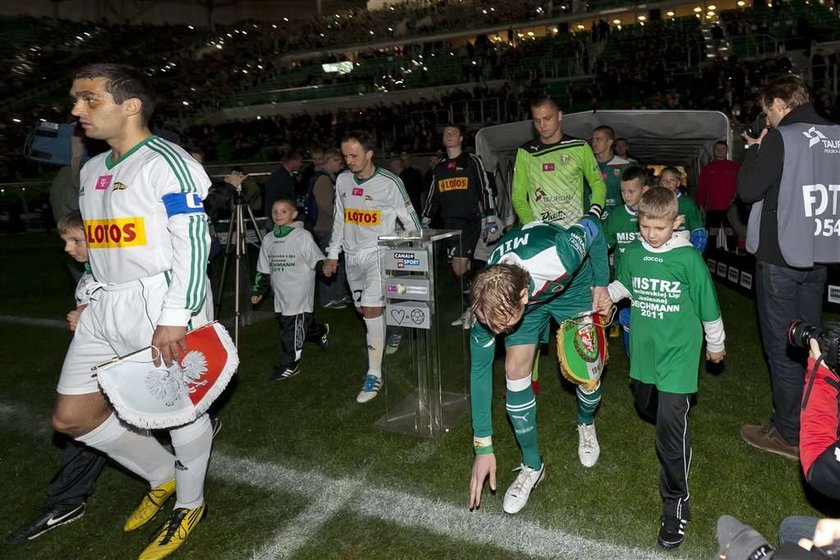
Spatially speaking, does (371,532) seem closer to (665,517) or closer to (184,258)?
(665,517)

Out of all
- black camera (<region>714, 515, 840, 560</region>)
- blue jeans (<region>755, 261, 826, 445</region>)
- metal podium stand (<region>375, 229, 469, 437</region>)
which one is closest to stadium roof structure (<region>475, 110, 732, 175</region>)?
metal podium stand (<region>375, 229, 469, 437</region>)

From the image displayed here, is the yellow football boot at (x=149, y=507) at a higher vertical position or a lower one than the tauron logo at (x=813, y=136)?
lower

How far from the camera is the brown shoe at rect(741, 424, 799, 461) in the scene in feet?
12.0

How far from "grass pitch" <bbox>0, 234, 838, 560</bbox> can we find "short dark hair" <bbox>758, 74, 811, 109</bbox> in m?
2.03

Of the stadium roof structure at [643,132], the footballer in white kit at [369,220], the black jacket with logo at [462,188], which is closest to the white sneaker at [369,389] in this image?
the footballer in white kit at [369,220]

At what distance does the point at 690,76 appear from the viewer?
1847 centimetres

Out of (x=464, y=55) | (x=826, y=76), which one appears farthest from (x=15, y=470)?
(x=464, y=55)

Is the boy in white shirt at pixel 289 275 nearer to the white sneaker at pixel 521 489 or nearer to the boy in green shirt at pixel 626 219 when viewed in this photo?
the boy in green shirt at pixel 626 219

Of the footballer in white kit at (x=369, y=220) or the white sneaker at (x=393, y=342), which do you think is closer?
the white sneaker at (x=393, y=342)

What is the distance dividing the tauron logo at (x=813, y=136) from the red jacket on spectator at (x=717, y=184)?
15.0 feet

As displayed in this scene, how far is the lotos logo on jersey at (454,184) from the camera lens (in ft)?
21.4

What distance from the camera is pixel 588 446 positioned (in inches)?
146

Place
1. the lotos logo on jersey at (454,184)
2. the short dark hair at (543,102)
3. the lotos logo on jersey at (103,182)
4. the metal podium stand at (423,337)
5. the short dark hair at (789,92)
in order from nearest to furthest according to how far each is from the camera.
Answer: the lotos logo on jersey at (103,182)
the short dark hair at (789,92)
the metal podium stand at (423,337)
the short dark hair at (543,102)
the lotos logo on jersey at (454,184)

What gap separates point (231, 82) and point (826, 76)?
93.4 feet
